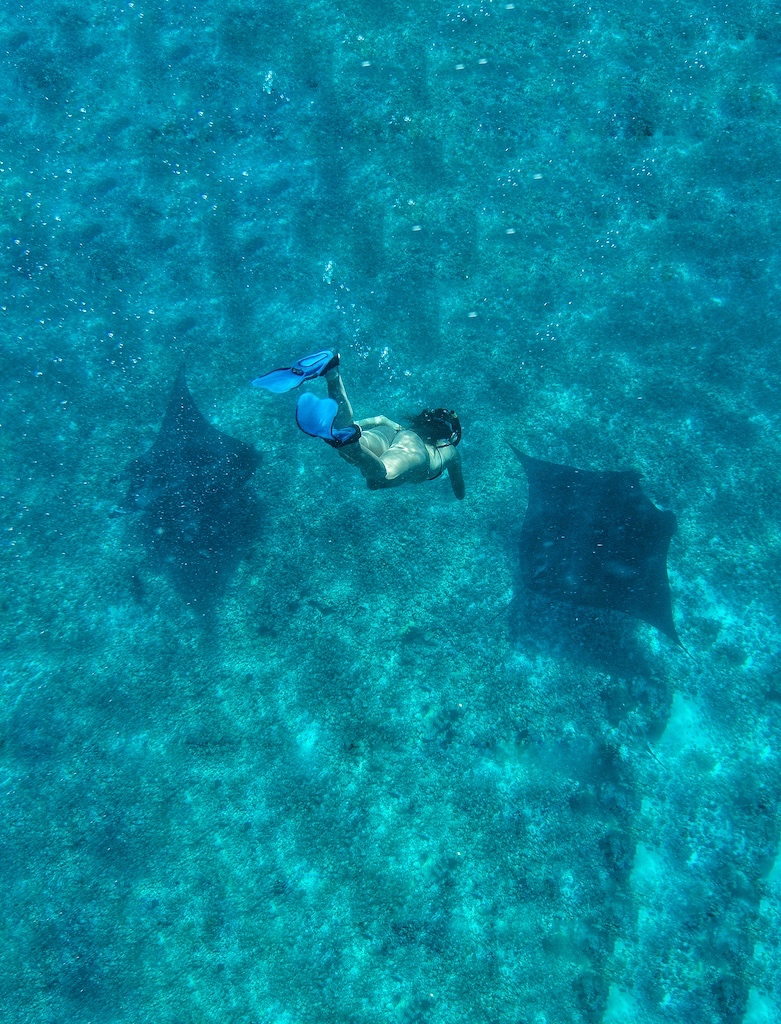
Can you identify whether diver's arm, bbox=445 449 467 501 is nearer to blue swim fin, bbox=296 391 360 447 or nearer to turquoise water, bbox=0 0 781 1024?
turquoise water, bbox=0 0 781 1024

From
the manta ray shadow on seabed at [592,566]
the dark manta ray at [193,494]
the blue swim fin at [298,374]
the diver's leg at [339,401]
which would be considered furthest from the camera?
the dark manta ray at [193,494]

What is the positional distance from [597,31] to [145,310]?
7.91m

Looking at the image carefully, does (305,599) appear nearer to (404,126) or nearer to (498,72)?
(404,126)

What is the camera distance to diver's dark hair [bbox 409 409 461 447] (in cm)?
539

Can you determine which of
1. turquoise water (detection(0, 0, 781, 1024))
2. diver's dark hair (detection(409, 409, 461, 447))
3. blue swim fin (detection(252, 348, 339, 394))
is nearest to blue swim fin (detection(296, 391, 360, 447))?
blue swim fin (detection(252, 348, 339, 394))

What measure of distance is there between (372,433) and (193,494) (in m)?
2.60

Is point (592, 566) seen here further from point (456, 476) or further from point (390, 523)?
point (390, 523)

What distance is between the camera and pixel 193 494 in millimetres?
6488

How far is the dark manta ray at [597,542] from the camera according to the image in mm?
5879

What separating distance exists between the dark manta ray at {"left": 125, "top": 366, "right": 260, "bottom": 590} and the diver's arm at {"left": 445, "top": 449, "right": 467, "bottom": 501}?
7.88 feet

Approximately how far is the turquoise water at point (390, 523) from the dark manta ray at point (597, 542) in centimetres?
25

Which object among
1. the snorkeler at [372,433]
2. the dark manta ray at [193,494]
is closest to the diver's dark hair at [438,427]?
the snorkeler at [372,433]

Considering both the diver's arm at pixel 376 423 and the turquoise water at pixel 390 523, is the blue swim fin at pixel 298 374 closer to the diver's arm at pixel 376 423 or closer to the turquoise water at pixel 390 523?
the diver's arm at pixel 376 423

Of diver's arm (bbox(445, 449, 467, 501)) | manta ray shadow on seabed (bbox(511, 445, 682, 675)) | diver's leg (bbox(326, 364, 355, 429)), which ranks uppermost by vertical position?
diver's leg (bbox(326, 364, 355, 429))
